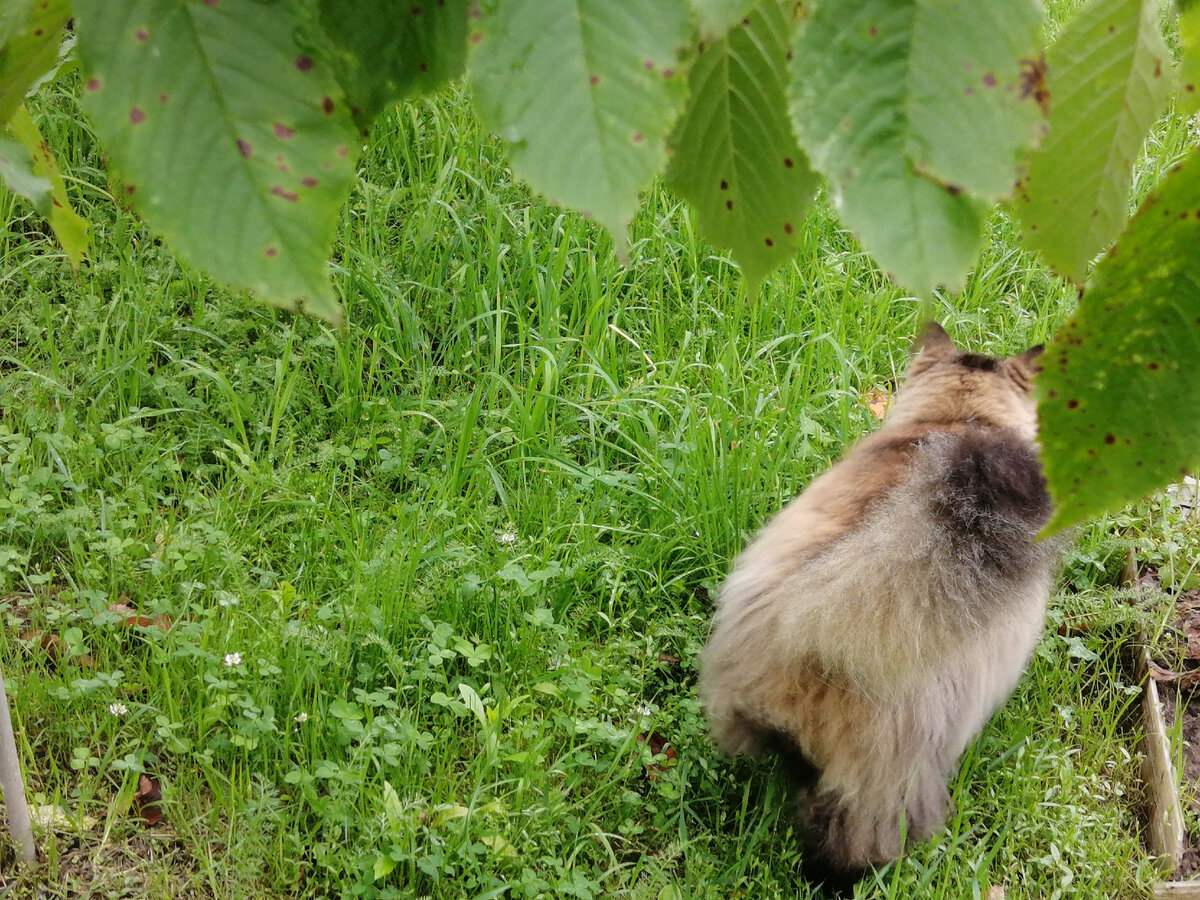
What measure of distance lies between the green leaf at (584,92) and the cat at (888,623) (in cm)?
215

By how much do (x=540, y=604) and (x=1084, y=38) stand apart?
270cm

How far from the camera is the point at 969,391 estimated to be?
9.73ft

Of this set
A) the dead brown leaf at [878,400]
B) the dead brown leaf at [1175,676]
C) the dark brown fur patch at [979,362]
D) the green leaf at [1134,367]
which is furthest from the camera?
the dead brown leaf at [878,400]

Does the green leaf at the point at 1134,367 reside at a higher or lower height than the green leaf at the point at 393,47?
lower

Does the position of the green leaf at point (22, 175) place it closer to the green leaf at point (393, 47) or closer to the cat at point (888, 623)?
the green leaf at point (393, 47)

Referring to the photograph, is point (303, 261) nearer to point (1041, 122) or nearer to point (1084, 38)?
point (1041, 122)

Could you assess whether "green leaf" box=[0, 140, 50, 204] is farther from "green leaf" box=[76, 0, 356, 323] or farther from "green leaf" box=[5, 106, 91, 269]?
"green leaf" box=[76, 0, 356, 323]

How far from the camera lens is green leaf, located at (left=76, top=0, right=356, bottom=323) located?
0.41 metres

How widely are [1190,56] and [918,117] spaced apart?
0.31m

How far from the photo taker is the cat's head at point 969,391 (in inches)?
115

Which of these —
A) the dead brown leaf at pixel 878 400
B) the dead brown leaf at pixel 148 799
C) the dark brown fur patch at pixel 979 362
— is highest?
the dark brown fur patch at pixel 979 362

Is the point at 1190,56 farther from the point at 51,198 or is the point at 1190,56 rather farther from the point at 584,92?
the point at 51,198

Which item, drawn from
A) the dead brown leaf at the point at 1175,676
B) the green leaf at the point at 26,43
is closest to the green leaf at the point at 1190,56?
the green leaf at the point at 26,43

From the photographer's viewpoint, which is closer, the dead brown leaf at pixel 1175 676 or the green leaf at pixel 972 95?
the green leaf at pixel 972 95
